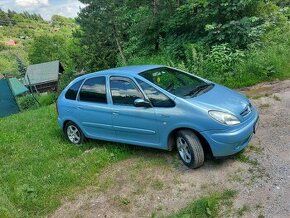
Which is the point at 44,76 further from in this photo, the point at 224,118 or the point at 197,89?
the point at 224,118

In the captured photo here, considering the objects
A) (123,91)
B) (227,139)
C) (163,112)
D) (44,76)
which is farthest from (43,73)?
(227,139)

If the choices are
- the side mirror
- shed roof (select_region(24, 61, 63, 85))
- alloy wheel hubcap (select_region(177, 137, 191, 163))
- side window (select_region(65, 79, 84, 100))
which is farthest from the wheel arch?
shed roof (select_region(24, 61, 63, 85))

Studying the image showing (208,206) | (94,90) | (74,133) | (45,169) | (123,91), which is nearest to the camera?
(208,206)

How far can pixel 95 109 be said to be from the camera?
763 centimetres

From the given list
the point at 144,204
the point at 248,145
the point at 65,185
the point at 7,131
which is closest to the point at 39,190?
the point at 65,185

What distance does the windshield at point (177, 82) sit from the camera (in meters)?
6.74

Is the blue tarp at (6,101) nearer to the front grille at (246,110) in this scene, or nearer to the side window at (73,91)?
the side window at (73,91)

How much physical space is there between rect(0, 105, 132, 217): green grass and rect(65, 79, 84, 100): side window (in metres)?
1.18

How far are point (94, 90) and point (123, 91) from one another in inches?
35.9

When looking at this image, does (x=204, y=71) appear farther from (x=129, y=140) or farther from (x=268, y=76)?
(x=129, y=140)

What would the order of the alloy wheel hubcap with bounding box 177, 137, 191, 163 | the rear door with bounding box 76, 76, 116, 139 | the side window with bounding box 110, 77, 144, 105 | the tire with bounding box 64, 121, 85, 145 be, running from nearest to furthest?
the alloy wheel hubcap with bounding box 177, 137, 191, 163
the side window with bounding box 110, 77, 144, 105
the rear door with bounding box 76, 76, 116, 139
the tire with bounding box 64, 121, 85, 145

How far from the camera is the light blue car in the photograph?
6.01 metres

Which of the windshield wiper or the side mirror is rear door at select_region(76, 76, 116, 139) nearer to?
the side mirror

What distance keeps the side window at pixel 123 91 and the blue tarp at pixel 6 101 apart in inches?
630
